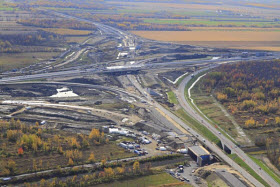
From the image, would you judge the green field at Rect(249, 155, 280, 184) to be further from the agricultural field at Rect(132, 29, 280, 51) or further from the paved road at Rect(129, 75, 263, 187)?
the agricultural field at Rect(132, 29, 280, 51)

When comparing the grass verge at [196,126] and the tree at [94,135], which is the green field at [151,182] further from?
the grass verge at [196,126]

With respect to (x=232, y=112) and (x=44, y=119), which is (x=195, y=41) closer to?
(x=232, y=112)

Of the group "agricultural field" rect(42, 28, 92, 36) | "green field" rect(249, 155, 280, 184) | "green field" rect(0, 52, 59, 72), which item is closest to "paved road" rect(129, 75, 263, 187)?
"green field" rect(249, 155, 280, 184)

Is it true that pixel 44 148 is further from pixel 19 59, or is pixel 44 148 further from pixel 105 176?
pixel 19 59

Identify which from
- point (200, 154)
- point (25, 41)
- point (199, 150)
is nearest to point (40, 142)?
point (200, 154)

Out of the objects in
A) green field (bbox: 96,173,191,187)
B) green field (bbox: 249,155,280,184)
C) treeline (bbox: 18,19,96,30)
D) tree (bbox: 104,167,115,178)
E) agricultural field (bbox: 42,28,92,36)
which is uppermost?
treeline (bbox: 18,19,96,30)

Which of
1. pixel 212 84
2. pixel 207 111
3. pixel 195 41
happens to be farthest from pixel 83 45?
pixel 207 111
